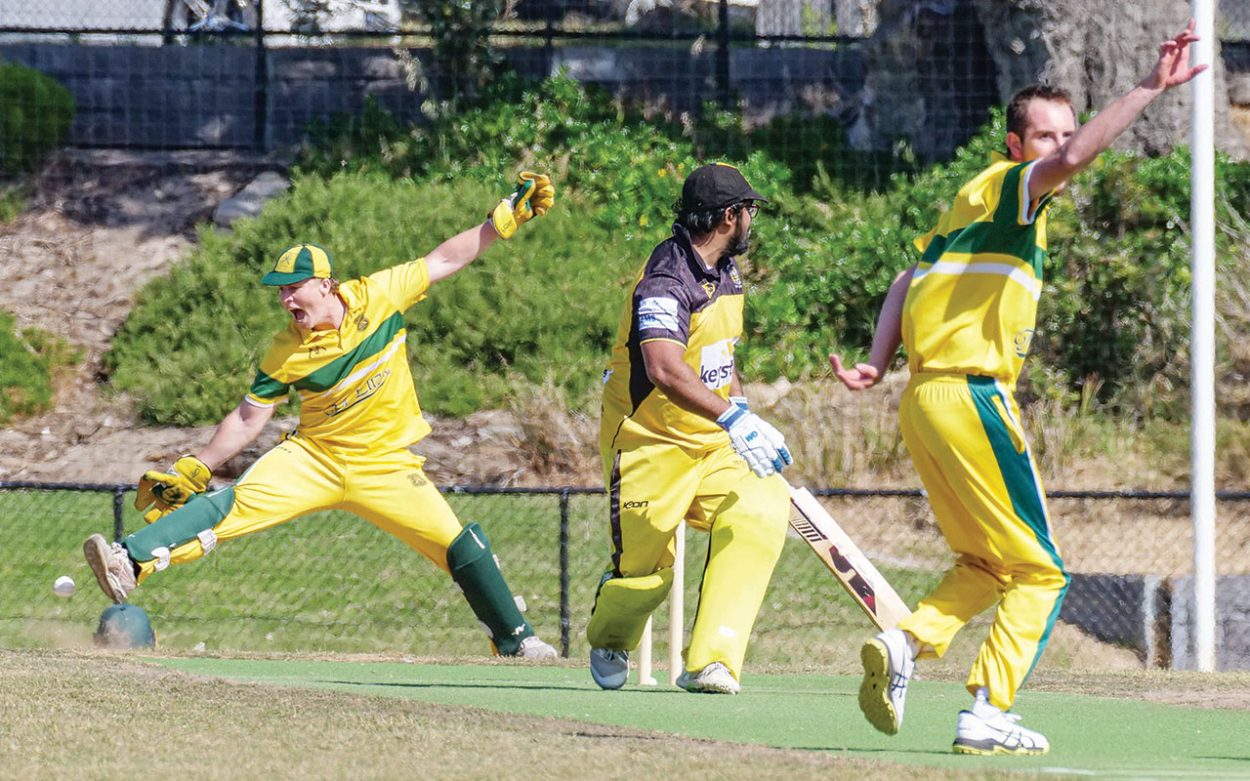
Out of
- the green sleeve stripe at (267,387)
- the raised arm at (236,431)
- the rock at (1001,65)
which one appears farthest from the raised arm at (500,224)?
the rock at (1001,65)

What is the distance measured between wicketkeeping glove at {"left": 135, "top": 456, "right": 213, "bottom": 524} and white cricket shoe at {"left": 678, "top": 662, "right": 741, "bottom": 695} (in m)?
3.16

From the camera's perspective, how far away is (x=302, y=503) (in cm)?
876

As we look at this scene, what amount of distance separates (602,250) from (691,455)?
946 centimetres

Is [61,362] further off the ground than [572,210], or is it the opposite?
[572,210]

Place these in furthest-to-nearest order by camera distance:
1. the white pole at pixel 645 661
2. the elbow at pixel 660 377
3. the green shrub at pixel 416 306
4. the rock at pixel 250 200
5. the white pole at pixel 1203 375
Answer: the rock at pixel 250 200 → the green shrub at pixel 416 306 → the white pole at pixel 1203 375 → the white pole at pixel 645 661 → the elbow at pixel 660 377

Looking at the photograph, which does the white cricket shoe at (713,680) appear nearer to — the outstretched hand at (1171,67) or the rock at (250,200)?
the outstretched hand at (1171,67)

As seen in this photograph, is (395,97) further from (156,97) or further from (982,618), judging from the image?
(982,618)

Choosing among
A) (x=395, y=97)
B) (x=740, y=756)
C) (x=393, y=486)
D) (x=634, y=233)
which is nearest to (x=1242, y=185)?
(x=634, y=233)

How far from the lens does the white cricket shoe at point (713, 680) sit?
6.45m

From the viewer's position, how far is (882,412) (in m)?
13.9

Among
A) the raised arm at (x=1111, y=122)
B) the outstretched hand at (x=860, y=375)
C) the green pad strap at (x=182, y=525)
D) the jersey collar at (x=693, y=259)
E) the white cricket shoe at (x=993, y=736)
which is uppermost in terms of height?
the raised arm at (x=1111, y=122)

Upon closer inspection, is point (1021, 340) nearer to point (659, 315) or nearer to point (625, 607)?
point (659, 315)

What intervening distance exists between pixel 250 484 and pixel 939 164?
9647 mm

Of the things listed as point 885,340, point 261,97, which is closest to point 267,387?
point 885,340
